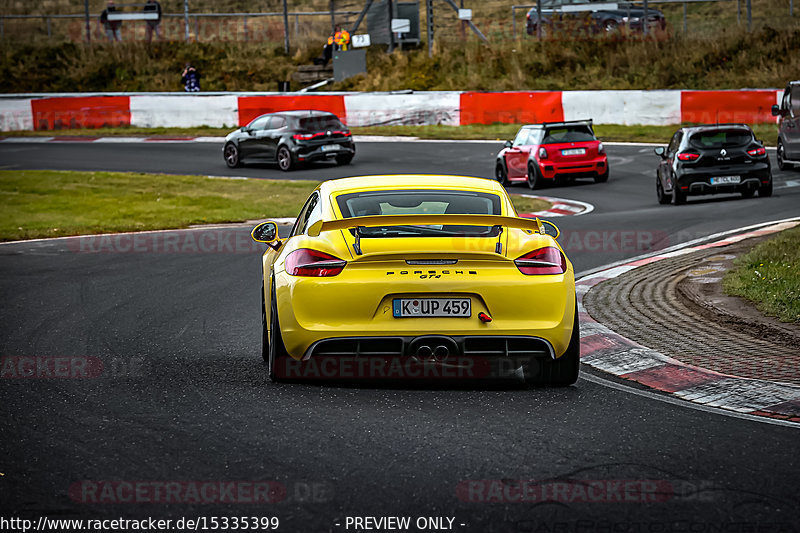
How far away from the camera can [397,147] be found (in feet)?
109

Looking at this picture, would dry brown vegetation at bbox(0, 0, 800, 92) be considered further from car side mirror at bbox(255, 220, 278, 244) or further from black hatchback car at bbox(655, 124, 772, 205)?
car side mirror at bbox(255, 220, 278, 244)

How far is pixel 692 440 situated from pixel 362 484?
1.80 meters

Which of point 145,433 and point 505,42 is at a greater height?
point 505,42

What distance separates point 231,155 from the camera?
30.8 meters

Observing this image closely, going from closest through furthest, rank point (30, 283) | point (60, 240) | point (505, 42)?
point (30, 283), point (60, 240), point (505, 42)

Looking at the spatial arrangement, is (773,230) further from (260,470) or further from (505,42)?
(505,42)

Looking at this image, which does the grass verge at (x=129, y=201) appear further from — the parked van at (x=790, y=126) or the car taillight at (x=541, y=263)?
the car taillight at (x=541, y=263)

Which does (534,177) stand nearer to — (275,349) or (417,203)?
(417,203)

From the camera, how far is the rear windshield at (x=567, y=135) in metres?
25.4


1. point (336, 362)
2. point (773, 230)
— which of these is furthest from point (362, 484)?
point (773, 230)

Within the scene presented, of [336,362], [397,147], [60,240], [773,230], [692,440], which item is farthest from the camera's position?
[397,147]

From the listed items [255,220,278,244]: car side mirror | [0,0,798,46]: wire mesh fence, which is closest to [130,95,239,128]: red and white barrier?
[0,0,798,46]: wire mesh fence

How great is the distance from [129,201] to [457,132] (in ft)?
48.5

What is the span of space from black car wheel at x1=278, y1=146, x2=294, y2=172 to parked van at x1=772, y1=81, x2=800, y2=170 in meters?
11.4
